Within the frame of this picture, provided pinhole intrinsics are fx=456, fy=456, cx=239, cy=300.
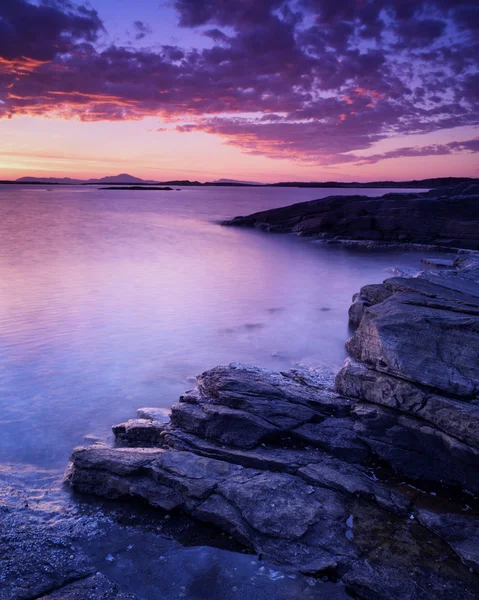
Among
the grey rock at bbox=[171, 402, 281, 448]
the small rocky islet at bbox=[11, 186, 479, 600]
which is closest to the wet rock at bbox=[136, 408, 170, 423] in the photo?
the small rocky islet at bbox=[11, 186, 479, 600]

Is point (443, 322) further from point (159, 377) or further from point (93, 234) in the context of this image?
point (93, 234)

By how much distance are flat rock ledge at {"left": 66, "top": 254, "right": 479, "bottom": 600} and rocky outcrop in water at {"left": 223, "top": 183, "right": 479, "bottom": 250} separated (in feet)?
76.5

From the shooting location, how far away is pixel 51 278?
19.4m

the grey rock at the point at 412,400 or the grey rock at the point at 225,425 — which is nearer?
the grey rock at the point at 412,400

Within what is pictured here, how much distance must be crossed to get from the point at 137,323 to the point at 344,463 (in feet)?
28.1

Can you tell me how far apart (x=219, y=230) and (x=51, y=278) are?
83.9 feet

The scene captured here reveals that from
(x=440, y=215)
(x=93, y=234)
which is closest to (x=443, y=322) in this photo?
(x=440, y=215)

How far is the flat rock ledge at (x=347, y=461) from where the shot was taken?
173 inches

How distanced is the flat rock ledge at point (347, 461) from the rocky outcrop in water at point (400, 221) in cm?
2333

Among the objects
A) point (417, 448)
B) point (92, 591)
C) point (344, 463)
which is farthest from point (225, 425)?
point (92, 591)

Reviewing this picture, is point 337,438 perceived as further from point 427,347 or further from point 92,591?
point 92,591

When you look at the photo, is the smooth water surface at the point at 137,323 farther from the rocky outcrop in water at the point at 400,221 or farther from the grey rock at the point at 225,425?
the rocky outcrop in water at the point at 400,221

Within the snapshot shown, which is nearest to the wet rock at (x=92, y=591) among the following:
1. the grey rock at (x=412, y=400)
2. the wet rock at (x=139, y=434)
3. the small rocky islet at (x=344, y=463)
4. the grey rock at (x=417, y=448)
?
the small rocky islet at (x=344, y=463)

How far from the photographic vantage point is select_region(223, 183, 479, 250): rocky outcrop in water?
29.0 metres
